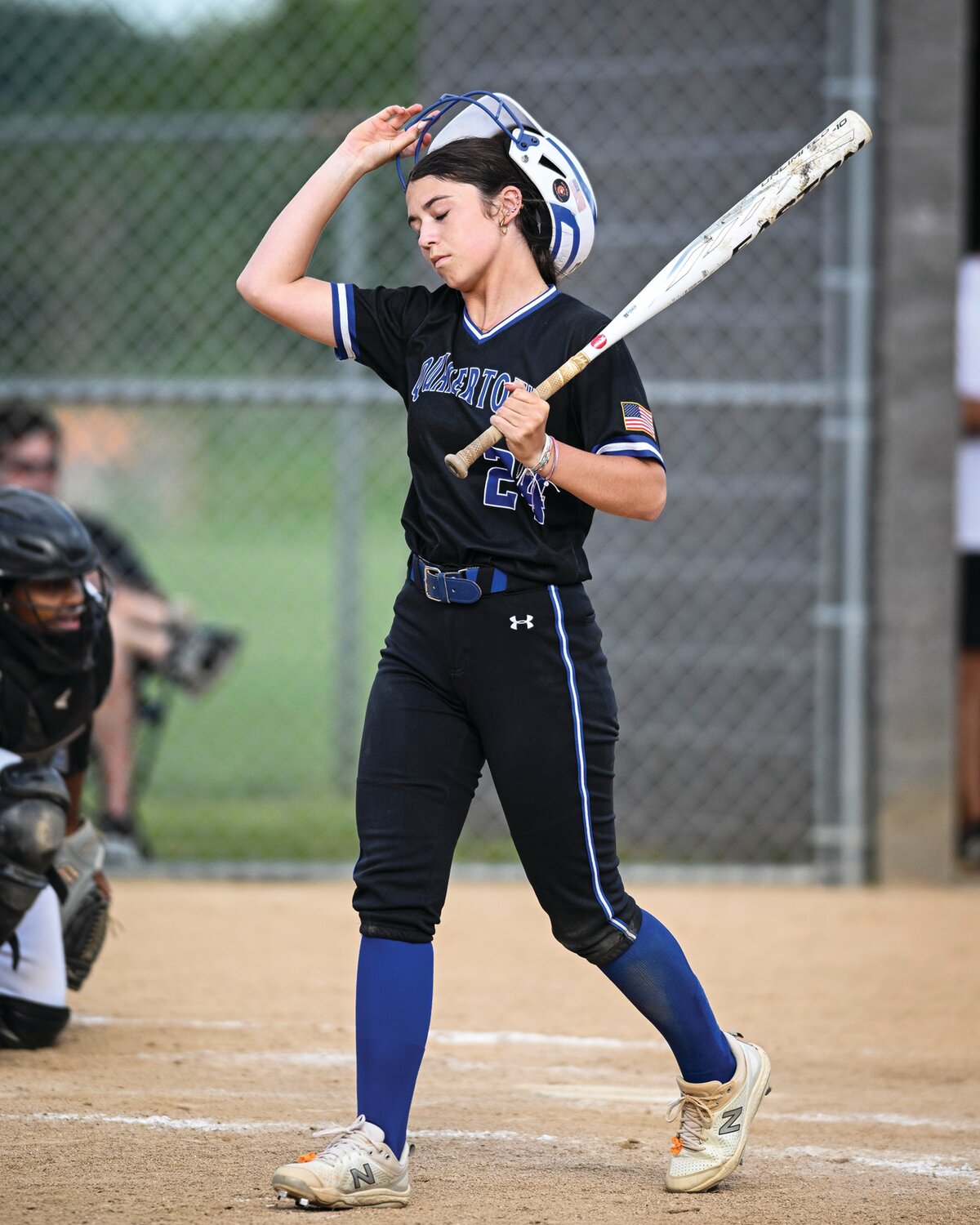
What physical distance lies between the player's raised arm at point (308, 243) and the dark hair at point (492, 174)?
0.16 m

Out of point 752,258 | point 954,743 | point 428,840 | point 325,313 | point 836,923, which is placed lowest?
point 836,923

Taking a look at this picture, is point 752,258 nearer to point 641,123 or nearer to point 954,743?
point 641,123

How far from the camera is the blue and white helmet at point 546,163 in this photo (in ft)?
9.33

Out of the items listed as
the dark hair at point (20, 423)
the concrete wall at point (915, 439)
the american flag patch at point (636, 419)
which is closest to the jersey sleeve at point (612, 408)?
the american flag patch at point (636, 419)

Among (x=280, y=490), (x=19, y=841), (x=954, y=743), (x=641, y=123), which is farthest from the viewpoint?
(x=280, y=490)

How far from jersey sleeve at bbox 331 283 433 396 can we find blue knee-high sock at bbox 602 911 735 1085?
1.08 metres

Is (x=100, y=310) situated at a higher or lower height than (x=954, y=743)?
higher

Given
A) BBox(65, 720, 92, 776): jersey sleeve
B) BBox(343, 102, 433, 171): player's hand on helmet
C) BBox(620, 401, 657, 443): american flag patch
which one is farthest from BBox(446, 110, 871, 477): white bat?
BBox(65, 720, 92, 776): jersey sleeve

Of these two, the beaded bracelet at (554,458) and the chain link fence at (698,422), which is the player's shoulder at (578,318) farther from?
the chain link fence at (698,422)

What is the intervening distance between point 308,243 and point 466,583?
73cm

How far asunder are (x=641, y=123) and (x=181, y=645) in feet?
10.0

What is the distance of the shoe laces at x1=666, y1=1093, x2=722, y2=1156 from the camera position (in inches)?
113

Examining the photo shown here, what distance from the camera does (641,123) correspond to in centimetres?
682

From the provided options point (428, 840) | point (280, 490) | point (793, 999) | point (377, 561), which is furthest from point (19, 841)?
point (280, 490)
